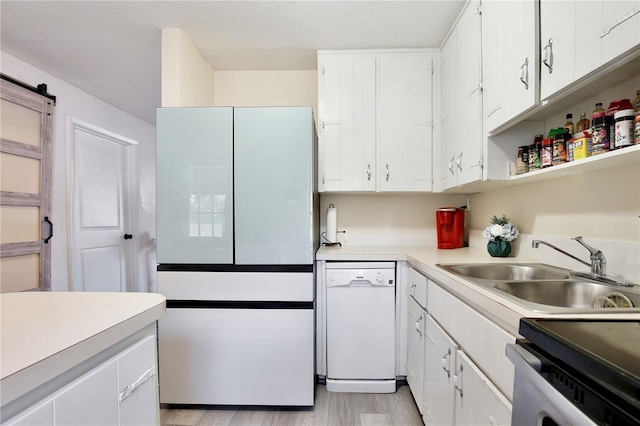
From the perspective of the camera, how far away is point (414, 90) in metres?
2.15

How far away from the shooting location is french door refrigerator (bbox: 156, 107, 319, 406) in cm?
172

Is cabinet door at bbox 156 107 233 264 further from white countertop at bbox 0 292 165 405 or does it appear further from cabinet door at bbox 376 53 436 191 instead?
cabinet door at bbox 376 53 436 191

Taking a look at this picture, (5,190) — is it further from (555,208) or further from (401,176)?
(555,208)

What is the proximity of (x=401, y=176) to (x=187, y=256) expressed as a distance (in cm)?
161

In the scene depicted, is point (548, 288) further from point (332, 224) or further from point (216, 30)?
point (216, 30)

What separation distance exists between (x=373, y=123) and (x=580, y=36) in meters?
1.35

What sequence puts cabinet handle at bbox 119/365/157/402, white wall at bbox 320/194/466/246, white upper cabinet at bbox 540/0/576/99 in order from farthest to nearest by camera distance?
white wall at bbox 320/194/466/246 < white upper cabinet at bbox 540/0/576/99 < cabinet handle at bbox 119/365/157/402

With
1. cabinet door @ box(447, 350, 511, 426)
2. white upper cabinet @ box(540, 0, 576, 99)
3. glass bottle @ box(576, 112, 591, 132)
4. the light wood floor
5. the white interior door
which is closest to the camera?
cabinet door @ box(447, 350, 511, 426)

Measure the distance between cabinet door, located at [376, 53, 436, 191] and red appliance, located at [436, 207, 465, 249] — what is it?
251mm

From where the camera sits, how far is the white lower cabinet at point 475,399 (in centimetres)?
82

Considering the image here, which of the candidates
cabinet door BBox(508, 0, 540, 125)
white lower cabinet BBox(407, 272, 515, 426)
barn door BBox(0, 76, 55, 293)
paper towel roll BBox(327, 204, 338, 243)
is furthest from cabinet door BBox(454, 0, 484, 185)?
barn door BBox(0, 76, 55, 293)

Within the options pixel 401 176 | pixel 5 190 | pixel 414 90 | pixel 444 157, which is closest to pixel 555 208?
pixel 444 157

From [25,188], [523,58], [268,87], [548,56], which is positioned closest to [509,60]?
[523,58]

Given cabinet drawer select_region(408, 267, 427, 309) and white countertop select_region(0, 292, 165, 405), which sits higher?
white countertop select_region(0, 292, 165, 405)
